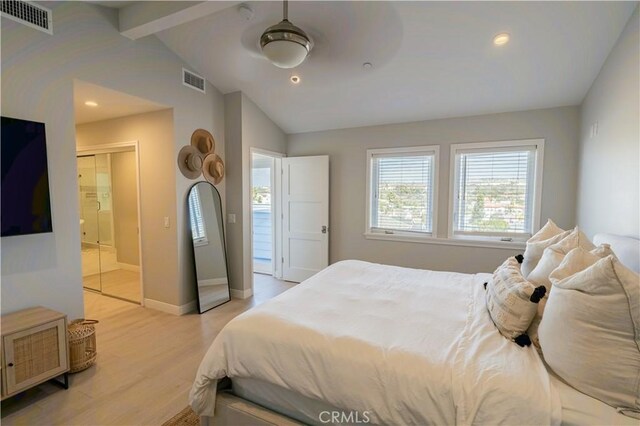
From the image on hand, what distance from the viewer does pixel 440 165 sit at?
394cm

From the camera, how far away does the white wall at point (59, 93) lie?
2.21 metres

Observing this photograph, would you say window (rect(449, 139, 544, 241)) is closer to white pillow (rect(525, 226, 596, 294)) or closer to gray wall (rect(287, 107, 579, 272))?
gray wall (rect(287, 107, 579, 272))

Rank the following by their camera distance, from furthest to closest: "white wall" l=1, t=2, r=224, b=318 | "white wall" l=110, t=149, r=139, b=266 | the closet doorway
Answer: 1. "white wall" l=110, t=149, r=139, b=266
2. the closet doorway
3. "white wall" l=1, t=2, r=224, b=318

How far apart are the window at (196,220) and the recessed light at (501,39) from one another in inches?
135

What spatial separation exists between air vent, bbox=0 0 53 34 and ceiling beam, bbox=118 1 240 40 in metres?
0.58

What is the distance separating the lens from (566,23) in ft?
7.89

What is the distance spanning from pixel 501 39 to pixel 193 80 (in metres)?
3.22

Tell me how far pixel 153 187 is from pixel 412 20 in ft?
10.7

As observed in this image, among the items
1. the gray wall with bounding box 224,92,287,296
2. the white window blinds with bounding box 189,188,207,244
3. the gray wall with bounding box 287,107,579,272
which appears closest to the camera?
A: the gray wall with bounding box 287,107,579,272

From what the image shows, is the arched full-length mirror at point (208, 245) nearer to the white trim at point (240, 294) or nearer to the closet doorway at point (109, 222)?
the white trim at point (240, 294)

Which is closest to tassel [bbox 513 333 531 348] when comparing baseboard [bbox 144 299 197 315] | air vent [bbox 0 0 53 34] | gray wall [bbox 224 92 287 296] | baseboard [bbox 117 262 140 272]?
gray wall [bbox 224 92 287 296]

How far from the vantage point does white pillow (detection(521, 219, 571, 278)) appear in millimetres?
2029

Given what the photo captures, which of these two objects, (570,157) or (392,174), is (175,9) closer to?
(392,174)

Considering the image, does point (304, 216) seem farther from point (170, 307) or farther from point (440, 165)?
point (170, 307)
